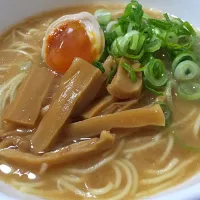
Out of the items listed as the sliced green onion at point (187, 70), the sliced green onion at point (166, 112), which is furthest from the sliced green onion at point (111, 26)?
the sliced green onion at point (166, 112)

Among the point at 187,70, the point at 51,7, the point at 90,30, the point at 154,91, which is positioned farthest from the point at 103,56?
the point at 51,7

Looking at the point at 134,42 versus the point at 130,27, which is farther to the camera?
the point at 130,27

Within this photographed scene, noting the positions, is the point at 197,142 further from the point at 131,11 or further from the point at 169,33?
the point at 131,11

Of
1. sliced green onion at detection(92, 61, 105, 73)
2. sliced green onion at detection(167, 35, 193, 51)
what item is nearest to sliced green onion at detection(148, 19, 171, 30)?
sliced green onion at detection(167, 35, 193, 51)

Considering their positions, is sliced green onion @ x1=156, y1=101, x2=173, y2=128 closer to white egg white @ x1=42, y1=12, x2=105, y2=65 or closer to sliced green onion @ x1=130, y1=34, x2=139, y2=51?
sliced green onion @ x1=130, y1=34, x2=139, y2=51

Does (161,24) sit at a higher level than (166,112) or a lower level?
higher

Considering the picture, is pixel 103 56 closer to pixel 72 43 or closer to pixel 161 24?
pixel 72 43

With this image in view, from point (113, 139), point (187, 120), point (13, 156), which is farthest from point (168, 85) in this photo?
point (13, 156)

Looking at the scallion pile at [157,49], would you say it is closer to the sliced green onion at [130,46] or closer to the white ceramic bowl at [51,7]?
the sliced green onion at [130,46]
